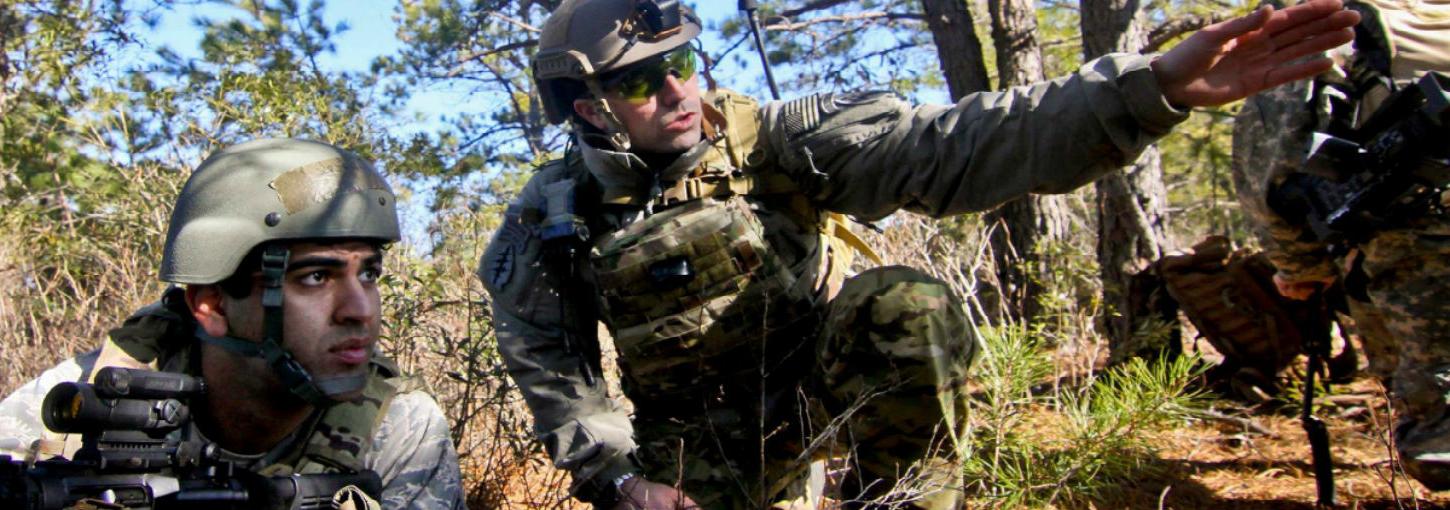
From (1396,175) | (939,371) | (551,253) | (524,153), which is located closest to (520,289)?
(551,253)

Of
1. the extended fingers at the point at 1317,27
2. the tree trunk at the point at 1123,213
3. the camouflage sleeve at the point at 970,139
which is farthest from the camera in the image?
the tree trunk at the point at 1123,213

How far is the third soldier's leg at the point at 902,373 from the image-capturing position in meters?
2.67

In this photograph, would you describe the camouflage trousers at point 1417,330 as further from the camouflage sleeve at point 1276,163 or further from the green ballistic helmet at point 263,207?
the green ballistic helmet at point 263,207

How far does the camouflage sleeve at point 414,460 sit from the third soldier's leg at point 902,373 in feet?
3.15

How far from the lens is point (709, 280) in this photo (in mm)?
2928

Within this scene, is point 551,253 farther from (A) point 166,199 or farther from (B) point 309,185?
(A) point 166,199

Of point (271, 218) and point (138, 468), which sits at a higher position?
point (271, 218)

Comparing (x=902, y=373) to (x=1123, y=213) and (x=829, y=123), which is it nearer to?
(x=829, y=123)

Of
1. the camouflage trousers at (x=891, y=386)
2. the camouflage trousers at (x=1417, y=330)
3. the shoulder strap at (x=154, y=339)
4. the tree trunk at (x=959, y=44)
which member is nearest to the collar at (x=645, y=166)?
the camouflage trousers at (x=891, y=386)

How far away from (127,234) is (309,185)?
13.1 feet

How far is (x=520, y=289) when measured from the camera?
3.13m

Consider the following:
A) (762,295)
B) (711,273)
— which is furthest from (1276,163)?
(711,273)

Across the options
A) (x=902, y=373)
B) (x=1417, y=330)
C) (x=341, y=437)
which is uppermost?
(x=341, y=437)

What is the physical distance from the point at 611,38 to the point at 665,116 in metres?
0.27
